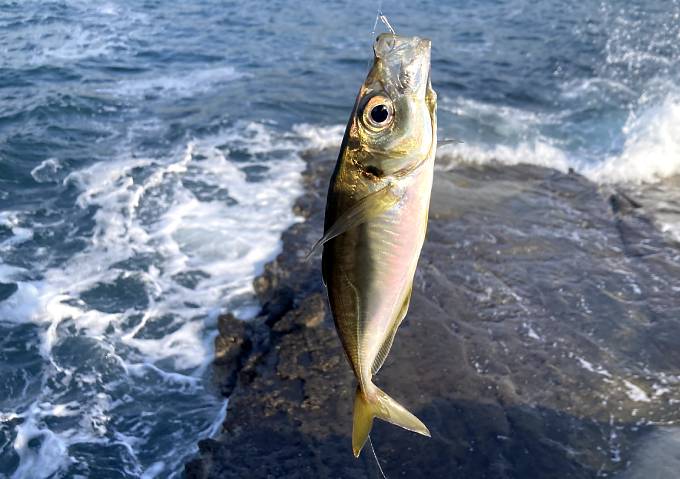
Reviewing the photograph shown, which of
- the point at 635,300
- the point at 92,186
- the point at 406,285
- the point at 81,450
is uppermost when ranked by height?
the point at 406,285

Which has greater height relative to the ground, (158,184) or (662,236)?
(662,236)

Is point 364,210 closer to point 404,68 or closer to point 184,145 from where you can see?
point 404,68

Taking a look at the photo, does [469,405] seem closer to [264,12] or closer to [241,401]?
[241,401]

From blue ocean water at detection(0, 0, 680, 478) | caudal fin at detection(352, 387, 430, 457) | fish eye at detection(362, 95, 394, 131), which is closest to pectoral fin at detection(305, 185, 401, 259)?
fish eye at detection(362, 95, 394, 131)

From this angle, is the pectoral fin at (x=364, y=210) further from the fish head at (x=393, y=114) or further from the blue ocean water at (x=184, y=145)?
the blue ocean water at (x=184, y=145)

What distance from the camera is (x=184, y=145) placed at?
10.6 m

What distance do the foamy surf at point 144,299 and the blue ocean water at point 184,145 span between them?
0.02 metres

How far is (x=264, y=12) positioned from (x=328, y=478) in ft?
57.8

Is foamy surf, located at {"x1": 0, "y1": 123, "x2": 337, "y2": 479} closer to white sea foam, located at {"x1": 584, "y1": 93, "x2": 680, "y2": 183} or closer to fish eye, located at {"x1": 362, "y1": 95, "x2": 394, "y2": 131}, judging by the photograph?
fish eye, located at {"x1": 362, "y1": 95, "x2": 394, "y2": 131}

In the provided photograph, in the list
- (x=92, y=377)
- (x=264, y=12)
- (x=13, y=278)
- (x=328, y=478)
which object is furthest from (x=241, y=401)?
(x=264, y=12)

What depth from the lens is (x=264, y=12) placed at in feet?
64.1

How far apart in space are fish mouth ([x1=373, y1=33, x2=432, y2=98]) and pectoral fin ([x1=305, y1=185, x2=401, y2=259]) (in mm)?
322

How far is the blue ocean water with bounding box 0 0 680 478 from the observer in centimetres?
567

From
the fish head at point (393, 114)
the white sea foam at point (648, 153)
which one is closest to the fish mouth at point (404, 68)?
the fish head at point (393, 114)
